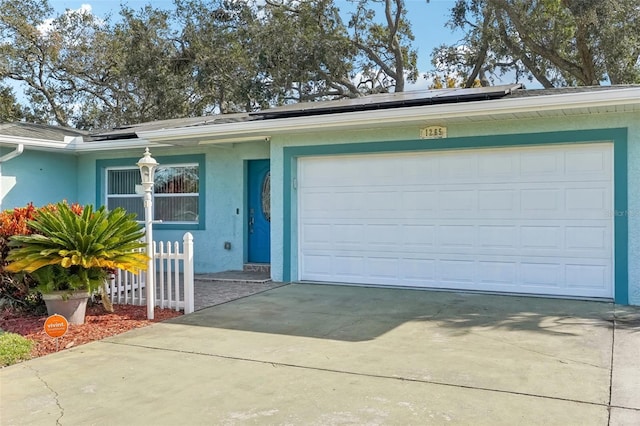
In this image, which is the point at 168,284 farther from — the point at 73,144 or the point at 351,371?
the point at 73,144

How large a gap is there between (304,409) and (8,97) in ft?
84.4

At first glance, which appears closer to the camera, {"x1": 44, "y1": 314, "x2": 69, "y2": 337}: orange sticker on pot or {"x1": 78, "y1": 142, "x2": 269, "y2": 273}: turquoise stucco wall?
{"x1": 44, "y1": 314, "x2": 69, "y2": 337}: orange sticker on pot

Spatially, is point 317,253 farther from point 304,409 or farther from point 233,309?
point 304,409

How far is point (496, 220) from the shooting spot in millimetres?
8820

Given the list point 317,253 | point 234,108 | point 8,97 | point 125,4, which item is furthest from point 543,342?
point 8,97

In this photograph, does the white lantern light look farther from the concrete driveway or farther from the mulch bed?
the concrete driveway

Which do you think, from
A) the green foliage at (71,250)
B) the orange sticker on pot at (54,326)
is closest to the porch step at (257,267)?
the green foliage at (71,250)

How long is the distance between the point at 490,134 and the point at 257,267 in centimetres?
548

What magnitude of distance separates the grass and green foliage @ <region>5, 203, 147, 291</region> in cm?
87

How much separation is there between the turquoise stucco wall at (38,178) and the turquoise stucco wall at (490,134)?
5973 millimetres

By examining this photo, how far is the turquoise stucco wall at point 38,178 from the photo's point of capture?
39.2ft

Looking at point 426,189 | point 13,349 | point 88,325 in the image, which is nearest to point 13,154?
point 88,325

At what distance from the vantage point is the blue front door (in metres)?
11.6

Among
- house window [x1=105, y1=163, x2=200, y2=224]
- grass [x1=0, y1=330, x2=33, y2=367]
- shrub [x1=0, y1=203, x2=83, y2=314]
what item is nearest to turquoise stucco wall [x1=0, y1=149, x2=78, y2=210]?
house window [x1=105, y1=163, x2=200, y2=224]
